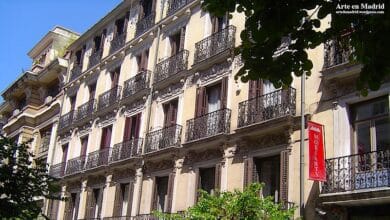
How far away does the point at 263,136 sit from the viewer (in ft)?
53.9

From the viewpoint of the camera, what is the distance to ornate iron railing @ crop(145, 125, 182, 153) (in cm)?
2039

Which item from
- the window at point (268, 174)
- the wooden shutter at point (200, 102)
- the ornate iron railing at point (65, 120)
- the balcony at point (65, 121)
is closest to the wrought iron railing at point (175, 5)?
the wooden shutter at point (200, 102)

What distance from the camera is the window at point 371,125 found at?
13555 mm

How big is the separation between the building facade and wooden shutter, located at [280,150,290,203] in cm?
3

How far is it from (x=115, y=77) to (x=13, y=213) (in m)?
16.6

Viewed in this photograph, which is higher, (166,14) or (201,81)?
(166,14)

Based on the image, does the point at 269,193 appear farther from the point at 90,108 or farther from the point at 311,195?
the point at 90,108

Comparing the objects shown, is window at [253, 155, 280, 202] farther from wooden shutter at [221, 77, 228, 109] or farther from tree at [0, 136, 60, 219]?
tree at [0, 136, 60, 219]

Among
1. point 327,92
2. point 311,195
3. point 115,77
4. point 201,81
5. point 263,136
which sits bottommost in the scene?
point 311,195

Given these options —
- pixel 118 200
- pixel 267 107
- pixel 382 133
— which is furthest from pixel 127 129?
pixel 382 133

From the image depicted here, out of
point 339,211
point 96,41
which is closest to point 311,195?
point 339,211

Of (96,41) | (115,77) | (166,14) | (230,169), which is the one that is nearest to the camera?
(230,169)

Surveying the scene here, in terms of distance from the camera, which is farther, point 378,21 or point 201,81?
point 201,81

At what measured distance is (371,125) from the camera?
13.9 meters
